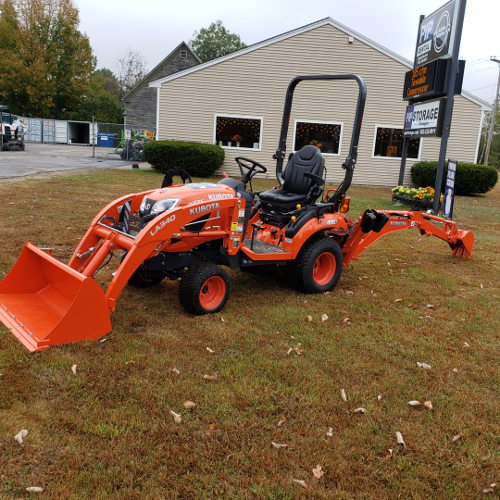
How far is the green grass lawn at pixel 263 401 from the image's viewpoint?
2.43 m

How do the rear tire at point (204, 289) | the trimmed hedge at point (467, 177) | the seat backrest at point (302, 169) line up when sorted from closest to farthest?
the rear tire at point (204, 289) < the seat backrest at point (302, 169) < the trimmed hedge at point (467, 177)

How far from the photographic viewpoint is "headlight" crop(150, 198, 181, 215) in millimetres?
4142

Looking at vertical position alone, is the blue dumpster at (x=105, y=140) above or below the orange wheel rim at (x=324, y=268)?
above

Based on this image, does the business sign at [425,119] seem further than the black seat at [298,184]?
Yes

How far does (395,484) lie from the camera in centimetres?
246

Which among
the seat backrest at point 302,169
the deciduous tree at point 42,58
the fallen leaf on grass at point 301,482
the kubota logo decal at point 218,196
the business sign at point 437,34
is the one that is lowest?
the fallen leaf on grass at point 301,482

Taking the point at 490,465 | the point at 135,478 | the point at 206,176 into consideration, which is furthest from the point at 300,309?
the point at 206,176

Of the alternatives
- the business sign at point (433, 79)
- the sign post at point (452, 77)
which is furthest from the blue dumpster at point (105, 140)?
the sign post at point (452, 77)

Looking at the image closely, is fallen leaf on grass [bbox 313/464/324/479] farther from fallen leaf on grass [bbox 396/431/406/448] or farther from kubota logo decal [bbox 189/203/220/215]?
kubota logo decal [bbox 189/203/220/215]

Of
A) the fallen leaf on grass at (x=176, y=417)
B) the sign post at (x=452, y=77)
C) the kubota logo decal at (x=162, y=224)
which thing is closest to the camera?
the fallen leaf on grass at (x=176, y=417)

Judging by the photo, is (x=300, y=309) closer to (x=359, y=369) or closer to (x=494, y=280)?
(x=359, y=369)

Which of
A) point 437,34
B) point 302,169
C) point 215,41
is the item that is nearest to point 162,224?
point 302,169

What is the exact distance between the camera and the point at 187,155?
56.4 ft

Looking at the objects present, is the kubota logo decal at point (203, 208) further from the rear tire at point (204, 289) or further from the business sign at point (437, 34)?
the business sign at point (437, 34)
